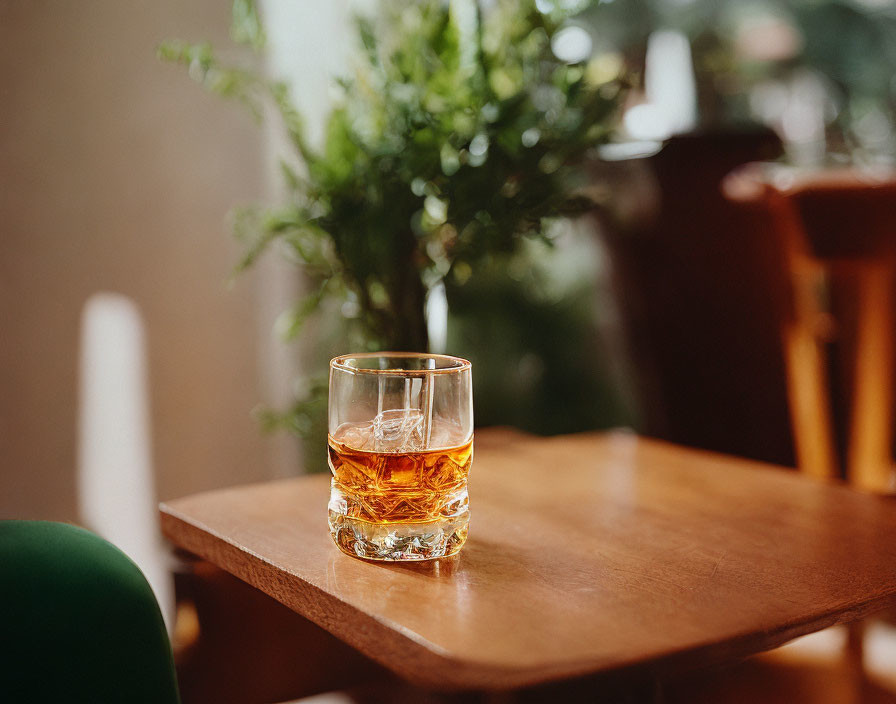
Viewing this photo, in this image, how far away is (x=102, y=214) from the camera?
5.03ft

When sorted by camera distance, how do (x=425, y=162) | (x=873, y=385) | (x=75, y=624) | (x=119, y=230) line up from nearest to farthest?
(x=75, y=624), (x=425, y=162), (x=119, y=230), (x=873, y=385)

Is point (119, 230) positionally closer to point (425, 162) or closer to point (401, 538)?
point (425, 162)

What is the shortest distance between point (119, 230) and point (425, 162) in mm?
646

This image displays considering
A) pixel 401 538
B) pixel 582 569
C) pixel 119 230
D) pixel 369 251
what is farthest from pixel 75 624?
pixel 119 230

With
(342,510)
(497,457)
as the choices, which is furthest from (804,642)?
(342,510)

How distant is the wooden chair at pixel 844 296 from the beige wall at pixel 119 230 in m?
1.02

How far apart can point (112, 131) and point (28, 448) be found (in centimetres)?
54

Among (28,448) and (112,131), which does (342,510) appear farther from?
(112,131)

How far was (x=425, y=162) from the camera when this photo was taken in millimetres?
1182

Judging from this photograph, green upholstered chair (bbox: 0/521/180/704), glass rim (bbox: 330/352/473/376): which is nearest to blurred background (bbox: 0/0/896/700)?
glass rim (bbox: 330/352/473/376)

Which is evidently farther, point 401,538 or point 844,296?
point 844,296

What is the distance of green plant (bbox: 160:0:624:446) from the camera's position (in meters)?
1.21

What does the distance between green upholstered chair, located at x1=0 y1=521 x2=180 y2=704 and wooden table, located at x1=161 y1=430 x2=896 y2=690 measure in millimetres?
110

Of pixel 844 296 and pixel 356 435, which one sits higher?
pixel 844 296
